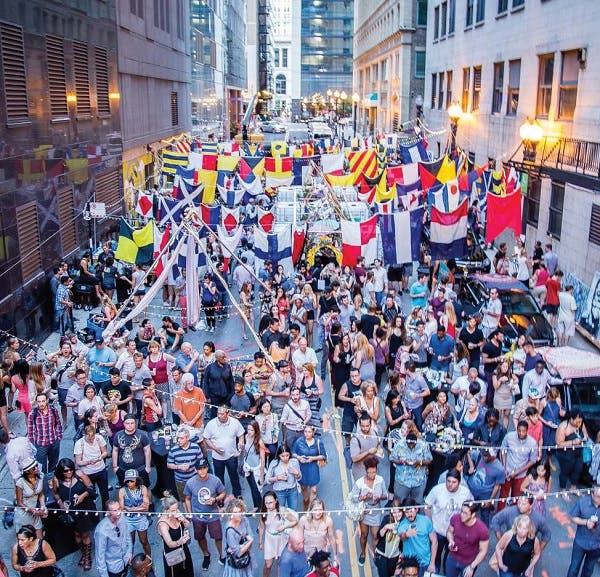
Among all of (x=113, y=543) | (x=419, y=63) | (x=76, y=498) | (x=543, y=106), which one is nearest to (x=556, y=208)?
(x=543, y=106)

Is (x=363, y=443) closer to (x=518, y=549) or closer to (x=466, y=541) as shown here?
(x=466, y=541)

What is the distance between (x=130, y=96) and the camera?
29.2 metres

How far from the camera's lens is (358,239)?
17.1 meters

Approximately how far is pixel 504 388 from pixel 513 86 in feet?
62.6

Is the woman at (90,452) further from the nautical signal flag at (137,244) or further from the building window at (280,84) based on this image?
the building window at (280,84)

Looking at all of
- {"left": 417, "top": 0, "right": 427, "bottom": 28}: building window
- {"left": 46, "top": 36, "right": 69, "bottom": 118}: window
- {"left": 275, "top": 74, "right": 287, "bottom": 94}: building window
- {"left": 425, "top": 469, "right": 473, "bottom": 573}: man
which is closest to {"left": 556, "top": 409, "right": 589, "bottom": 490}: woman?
{"left": 425, "top": 469, "right": 473, "bottom": 573}: man

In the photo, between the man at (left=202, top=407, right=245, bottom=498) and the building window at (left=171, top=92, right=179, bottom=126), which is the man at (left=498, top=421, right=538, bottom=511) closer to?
the man at (left=202, top=407, right=245, bottom=498)

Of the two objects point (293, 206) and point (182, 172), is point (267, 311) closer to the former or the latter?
point (293, 206)

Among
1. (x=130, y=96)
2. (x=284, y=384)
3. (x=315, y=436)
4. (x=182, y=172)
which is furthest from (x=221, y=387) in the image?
(x=130, y=96)

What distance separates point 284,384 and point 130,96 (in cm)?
2180

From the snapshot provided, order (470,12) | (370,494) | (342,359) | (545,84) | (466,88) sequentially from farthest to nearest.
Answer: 1. (466,88)
2. (470,12)
3. (545,84)
4. (342,359)
5. (370,494)

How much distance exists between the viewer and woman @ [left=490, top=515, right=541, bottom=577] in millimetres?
7129

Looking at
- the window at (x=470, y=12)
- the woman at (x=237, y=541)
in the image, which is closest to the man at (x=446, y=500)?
the woman at (x=237, y=541)

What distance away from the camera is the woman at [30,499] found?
7.80 m
